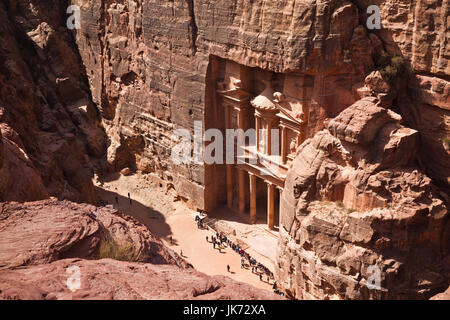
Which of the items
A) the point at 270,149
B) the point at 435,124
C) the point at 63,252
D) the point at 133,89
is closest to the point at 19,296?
the point at 63,252

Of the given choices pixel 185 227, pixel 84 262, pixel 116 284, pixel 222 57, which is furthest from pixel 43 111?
pixel 116 284

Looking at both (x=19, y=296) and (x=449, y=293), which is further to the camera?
(x=449, y=293)

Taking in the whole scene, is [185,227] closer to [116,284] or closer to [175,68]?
[175,68]

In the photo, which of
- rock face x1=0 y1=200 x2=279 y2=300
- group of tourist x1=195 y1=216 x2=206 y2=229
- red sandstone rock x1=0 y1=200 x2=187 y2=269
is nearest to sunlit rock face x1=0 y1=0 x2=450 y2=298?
group of tourist x1=195 y1=216 x2=206 y2=229

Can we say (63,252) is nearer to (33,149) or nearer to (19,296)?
(19,296)

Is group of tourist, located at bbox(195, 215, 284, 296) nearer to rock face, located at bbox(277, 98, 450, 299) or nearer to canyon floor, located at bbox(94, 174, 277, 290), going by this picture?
canyon floor, located at bbox(94, 174, 277, 290)
